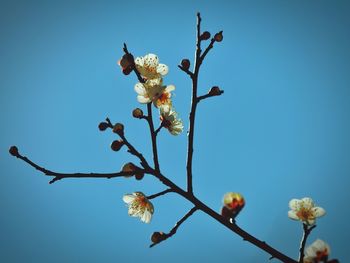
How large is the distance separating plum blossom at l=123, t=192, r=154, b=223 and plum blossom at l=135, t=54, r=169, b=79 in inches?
34.1

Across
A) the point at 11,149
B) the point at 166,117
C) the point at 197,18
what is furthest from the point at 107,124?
the point at 197,18

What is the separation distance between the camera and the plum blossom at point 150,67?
2.22 m

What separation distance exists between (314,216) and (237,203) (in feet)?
2.98

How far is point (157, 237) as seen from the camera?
1.77 meters

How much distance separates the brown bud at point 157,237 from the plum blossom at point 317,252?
856 millimetres

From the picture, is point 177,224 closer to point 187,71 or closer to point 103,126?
point 103,126

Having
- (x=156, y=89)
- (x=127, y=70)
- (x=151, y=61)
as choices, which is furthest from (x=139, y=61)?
(x=156, y=89)

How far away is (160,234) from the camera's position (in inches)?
70.4

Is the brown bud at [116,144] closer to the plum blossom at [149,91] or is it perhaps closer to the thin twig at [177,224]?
the plum blossom at [149,91]

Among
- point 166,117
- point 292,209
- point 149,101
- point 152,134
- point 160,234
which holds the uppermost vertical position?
point 292,209

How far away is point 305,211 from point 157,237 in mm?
1140

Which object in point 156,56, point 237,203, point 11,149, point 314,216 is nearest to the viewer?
point 237,203

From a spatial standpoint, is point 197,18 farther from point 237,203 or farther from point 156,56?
point 237,203

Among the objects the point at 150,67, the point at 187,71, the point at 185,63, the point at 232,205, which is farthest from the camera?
the point at 150,67
